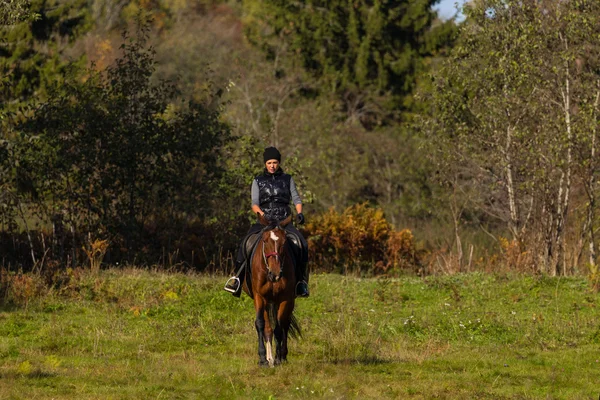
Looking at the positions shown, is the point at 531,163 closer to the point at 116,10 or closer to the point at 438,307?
the point at 438,307

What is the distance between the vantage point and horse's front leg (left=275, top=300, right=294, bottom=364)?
13.8 m

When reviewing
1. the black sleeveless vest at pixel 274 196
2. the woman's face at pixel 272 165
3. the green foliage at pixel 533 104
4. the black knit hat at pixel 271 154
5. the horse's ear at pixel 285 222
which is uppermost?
the green foliage at pixel 533 104

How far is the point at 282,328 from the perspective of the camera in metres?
13.9

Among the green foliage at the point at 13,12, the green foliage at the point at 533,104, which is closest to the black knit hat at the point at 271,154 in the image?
the green foliage at the point at 13,12

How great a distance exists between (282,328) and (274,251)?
4.18ft

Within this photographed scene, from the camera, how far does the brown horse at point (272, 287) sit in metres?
13.2

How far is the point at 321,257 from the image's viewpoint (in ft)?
93.8

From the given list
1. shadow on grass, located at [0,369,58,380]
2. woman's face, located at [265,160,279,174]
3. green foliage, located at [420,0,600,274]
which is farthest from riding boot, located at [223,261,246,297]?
green foliage, located at [420,0,600,274]

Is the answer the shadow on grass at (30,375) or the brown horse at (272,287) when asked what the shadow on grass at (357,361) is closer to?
the brown horse at (272,287)

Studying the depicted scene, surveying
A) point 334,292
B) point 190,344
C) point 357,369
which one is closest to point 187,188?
point 334,292

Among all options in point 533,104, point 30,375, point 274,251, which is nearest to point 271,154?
point 274,251

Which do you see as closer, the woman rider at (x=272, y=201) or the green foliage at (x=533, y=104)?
the woman rider at (x=272, y=201)

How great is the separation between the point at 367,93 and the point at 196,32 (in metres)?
36.0

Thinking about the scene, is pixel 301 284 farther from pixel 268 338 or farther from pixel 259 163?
pixel 259 163
